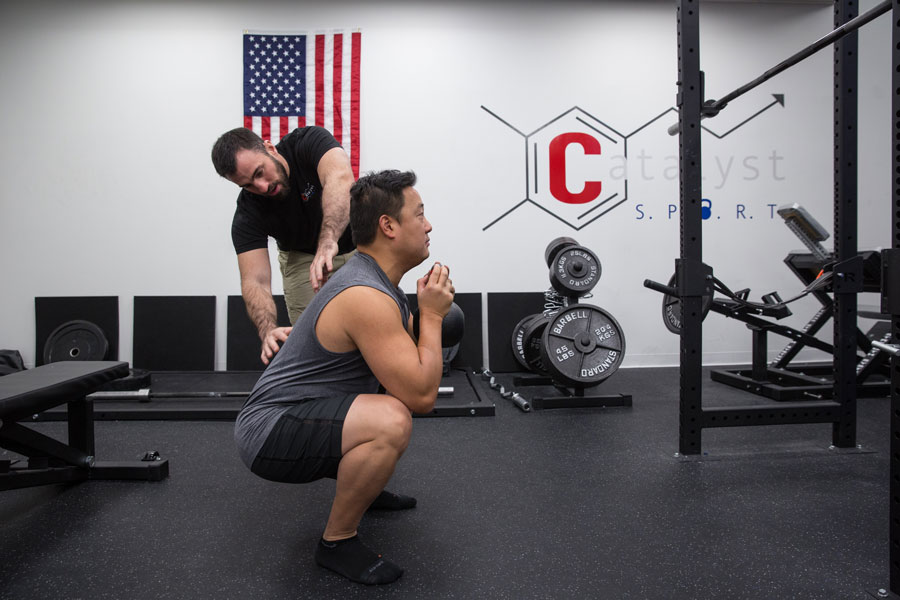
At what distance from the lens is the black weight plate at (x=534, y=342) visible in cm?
368

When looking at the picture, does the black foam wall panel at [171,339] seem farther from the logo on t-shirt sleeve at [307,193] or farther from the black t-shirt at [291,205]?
the logo on t-shirt sleeve at [307,193]

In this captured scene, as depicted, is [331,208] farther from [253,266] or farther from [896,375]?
[896,375]

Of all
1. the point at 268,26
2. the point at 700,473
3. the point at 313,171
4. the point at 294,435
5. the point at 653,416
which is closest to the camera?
the point at 294,435

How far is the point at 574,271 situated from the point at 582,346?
507 mm

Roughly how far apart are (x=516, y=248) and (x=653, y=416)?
190 centimetres

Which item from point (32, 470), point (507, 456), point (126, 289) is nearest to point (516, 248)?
point (507, 456)

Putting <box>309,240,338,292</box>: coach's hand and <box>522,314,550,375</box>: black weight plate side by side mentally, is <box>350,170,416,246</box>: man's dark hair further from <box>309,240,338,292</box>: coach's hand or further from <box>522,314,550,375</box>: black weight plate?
<box>522,314,550,375</box>: black weight plate

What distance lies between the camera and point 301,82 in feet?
14.3

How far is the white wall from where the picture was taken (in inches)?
172

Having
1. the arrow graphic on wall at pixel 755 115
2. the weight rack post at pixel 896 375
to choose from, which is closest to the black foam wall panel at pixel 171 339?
the weight rack post at pixel 896 375

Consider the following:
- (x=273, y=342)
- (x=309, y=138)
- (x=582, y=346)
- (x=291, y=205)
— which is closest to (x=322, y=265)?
(x=273, y=342)

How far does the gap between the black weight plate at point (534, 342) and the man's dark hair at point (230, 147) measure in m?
2.18

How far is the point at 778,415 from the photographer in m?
2.42

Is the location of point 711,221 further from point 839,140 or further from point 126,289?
point 126,289
